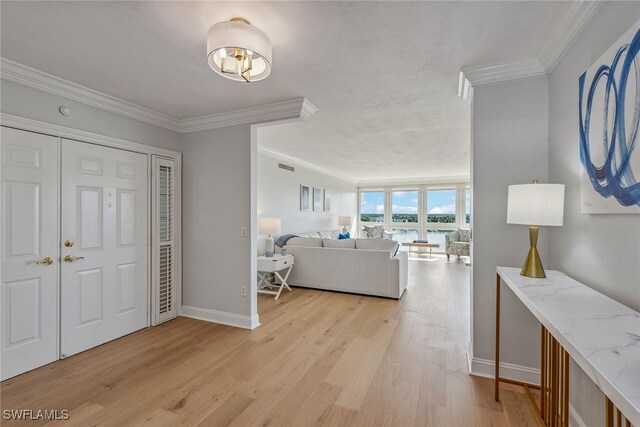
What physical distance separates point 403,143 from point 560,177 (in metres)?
3.07

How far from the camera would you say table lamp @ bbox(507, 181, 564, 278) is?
1698mm

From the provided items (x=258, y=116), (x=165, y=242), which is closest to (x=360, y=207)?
(x=258, y=116)

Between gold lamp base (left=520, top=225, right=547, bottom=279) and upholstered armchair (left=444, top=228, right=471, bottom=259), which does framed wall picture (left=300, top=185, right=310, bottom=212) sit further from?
gold lamp base (left=520, top=225, right=547, bottom=279)

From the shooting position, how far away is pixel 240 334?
10.2ft

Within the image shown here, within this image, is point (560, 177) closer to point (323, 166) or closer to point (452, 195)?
point (323, 166)

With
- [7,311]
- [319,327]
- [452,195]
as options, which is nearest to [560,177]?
[319,327]

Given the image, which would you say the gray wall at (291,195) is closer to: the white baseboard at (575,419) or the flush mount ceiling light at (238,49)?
the flush mount ceiling light at (238,49)

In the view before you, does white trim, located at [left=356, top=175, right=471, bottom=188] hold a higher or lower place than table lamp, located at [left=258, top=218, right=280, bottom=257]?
higher

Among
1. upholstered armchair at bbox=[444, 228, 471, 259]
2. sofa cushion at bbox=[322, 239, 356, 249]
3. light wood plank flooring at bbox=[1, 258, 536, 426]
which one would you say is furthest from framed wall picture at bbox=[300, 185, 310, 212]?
upholstered armchair at bbox=[444, 228, 471, 259]

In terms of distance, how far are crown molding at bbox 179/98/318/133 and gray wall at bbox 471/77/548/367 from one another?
1.61 metres

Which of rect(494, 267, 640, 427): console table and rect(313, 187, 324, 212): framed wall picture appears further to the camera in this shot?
rect(313, 187, 324, 212): framed wall picture

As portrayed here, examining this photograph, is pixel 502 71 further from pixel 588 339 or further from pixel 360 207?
pixel 360 207

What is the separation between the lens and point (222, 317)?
3414 millimetres

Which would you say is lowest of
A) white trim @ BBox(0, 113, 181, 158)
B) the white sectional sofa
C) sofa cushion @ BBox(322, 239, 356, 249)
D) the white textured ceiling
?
the white sectional sofa
